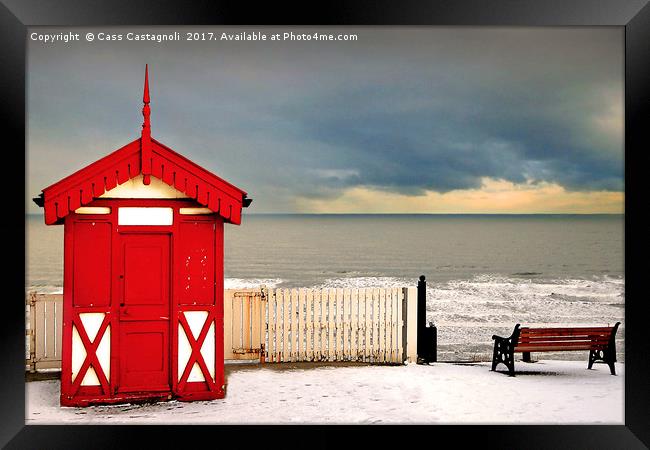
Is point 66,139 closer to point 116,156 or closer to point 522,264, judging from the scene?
point 522,264

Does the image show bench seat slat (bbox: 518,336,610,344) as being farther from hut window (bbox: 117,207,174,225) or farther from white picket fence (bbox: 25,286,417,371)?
hut window (bbox: 117,207,174,225)

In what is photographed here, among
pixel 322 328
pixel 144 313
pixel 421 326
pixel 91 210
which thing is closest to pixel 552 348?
pixel 421 326

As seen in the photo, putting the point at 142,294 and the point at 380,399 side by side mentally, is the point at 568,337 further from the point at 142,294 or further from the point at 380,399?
the point at 142,294

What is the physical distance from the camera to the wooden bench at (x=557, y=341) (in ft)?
33.6

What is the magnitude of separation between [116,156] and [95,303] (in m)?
2.12

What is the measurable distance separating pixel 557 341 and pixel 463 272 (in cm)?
2722

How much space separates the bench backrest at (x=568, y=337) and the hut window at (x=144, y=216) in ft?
20.1

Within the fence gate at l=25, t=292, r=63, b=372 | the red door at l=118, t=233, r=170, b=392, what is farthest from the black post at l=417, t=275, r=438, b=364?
the fence gate at l=25, t=292, r=63, b=372

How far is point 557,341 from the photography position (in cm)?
1049

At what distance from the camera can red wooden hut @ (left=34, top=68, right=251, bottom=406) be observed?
8398mm

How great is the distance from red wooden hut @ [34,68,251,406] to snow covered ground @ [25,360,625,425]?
447 mm

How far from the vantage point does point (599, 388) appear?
9.49 m

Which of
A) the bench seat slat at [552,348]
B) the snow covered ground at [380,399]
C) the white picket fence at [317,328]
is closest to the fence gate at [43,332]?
the white picket fence at [317,328]

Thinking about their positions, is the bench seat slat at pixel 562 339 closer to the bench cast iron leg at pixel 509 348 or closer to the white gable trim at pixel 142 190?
the bench cast iron leg at pixel 509 348
